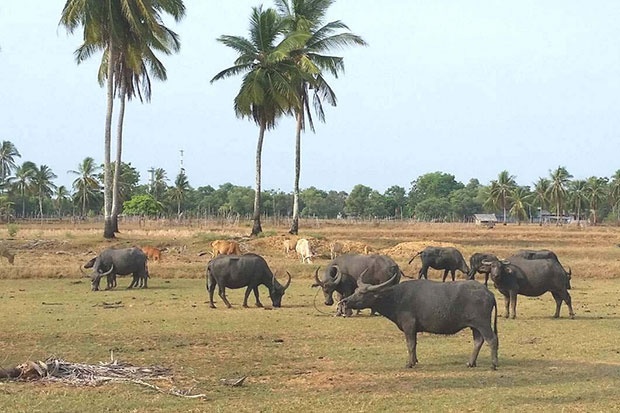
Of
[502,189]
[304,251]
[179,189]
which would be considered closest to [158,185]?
[179,189]

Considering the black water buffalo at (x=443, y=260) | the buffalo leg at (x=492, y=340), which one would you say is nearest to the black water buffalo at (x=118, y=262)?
the black water buffalo at (x=443, y=260)

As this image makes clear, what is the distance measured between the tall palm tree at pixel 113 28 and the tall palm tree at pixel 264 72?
14.2ft

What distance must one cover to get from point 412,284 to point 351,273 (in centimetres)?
620

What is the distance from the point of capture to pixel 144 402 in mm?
9656

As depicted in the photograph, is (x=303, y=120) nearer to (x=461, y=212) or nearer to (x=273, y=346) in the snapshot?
(x=273, y=346)

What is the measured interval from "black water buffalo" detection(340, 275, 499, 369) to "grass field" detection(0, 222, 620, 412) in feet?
1.76

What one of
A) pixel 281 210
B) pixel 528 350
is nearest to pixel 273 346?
pixel 528 350

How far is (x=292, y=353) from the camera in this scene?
1346 centimetres

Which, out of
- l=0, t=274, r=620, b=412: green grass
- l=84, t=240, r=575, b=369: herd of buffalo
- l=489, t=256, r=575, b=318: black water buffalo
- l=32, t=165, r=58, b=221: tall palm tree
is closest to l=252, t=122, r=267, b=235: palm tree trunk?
l=84, t=240, r=575, b=369: herd of buffalo

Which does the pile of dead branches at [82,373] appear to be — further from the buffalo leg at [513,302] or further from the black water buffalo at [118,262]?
the black water buffalo at [118,262]

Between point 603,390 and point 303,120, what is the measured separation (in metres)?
37.5

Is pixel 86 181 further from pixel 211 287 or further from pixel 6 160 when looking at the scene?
pixel 211 287

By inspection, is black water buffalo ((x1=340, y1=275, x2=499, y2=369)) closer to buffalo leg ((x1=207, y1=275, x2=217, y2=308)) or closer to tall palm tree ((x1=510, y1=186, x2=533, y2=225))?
buffalo leg ((x1=207, y1=275, x2=217, y2=308))

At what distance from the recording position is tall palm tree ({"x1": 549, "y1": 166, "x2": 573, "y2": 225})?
10338 centimetres
